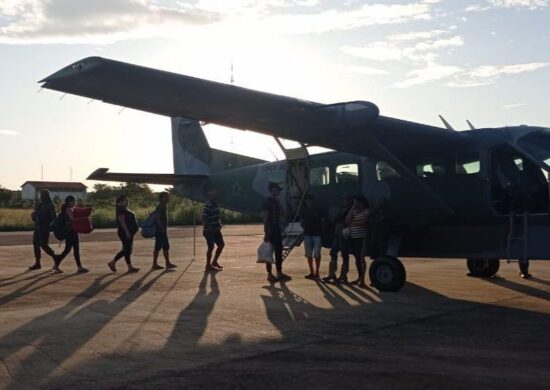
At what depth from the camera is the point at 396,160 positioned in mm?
11250

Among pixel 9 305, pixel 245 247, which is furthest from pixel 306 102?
pixel 245 247

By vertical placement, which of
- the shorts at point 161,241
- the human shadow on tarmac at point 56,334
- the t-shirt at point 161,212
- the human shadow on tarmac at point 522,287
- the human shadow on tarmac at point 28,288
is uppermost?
the t-shirt at point 161,212

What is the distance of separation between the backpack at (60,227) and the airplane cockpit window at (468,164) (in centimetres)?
841

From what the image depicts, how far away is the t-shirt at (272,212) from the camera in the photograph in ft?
40.6

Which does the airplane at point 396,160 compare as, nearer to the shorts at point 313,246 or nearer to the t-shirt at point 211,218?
the shorts at point 313,246

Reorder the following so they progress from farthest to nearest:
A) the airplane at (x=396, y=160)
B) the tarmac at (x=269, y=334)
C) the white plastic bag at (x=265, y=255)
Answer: the white plastic bag at (x=265, y=255) → the airplane at (x=396, y=160) → the tarmac at (x=269, y=334)

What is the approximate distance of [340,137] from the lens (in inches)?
425

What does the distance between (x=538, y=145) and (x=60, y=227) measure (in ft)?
32.4

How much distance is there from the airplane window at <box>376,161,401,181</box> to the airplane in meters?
0.02

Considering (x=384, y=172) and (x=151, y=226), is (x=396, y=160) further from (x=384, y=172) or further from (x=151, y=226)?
(x=151, y=226)

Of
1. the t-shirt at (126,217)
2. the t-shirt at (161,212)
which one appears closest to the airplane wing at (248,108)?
the t-shirt at (126,217)

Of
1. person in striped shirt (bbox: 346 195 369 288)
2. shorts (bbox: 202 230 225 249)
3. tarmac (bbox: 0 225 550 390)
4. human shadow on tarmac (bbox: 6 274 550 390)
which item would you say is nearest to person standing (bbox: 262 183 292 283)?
tarmac (bbox: 0 225 550 390)

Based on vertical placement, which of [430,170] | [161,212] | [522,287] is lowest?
[522,287]

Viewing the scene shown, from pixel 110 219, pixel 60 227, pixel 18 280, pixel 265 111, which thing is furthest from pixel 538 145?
pixel 110 219
